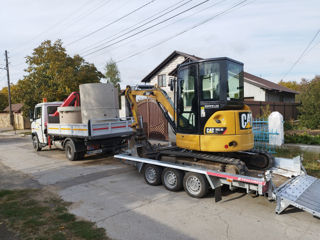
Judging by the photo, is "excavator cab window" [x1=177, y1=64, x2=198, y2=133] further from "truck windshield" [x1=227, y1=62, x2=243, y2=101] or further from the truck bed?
the truck bed

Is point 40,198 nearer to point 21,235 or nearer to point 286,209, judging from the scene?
point 21,235

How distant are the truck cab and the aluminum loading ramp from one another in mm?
10228

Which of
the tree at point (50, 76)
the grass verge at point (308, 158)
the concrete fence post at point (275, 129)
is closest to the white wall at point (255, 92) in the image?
Result: the concrete fence post at point (275, 129)

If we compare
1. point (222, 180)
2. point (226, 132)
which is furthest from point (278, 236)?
point (226, 132)

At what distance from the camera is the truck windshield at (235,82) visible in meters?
5.03

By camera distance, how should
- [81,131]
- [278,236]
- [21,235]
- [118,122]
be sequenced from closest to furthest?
1. [278,236]
2. [21,235]
3. [81,131]
4. [118,122]

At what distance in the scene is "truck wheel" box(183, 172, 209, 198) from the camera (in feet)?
16.1

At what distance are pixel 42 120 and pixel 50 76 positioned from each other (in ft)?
26.4

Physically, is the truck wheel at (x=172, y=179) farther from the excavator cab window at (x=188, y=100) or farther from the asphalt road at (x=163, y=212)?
the excavator cab window at (x=188, y=100)

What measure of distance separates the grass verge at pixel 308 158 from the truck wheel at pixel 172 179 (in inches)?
114

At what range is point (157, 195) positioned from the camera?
17.5 ft

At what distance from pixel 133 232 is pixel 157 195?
1616mm

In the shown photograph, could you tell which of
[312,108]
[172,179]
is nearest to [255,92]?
[312,108]

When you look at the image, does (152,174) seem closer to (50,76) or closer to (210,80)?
(210,80)
